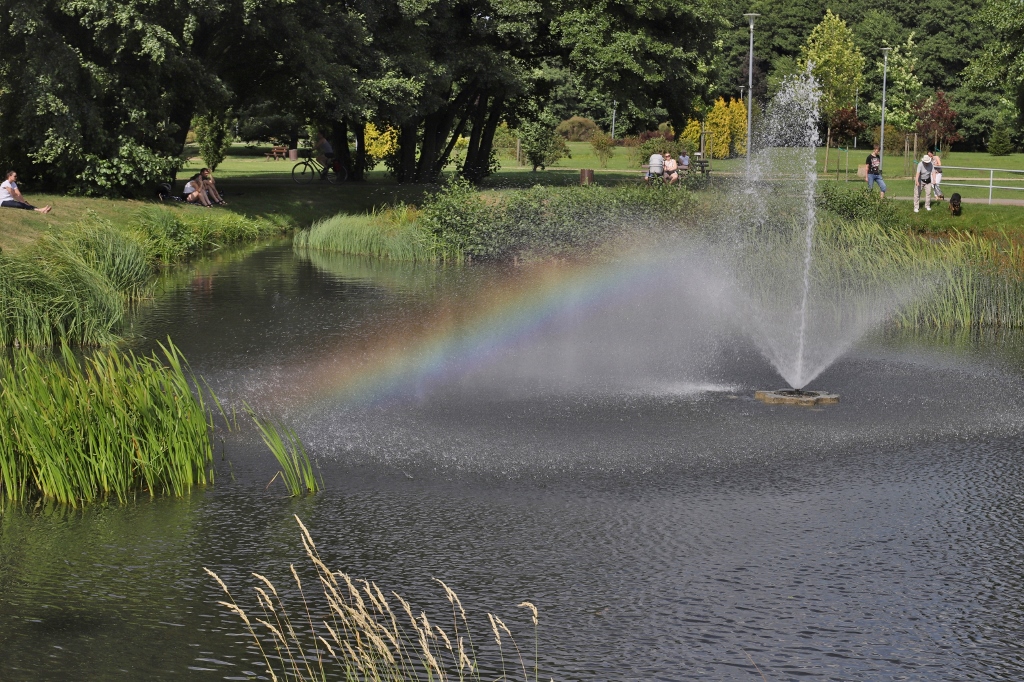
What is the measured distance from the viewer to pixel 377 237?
3156cm

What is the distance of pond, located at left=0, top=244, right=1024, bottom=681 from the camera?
25.4 ft

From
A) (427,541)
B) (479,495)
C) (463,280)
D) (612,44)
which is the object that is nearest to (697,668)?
(427,541)

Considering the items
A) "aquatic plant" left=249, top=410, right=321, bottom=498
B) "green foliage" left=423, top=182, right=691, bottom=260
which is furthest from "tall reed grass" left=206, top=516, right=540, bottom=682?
"green foliage" left=423, top=182, right=691, bottom=260

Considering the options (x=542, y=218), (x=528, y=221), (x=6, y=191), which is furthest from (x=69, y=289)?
(x=542, y=218)

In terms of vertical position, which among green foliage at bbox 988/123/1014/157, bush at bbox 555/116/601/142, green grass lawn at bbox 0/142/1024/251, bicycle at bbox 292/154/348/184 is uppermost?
bush at bbox 555/116/601/142

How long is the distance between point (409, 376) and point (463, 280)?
34.0ft

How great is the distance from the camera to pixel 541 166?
65688mm

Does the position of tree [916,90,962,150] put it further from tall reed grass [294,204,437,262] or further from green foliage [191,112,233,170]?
tall reed grass [294,204,437,262]

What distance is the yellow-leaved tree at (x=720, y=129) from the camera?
80.4m

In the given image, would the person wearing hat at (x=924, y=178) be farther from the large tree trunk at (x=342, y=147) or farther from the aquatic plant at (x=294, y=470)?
the aquatic plant at (x=294, y=470)

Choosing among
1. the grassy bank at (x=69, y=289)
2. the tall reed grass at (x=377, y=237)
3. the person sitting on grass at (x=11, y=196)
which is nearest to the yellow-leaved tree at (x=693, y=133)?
the tall reed grass at (x=377, y=237)

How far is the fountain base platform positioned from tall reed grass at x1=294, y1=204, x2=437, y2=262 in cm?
1617

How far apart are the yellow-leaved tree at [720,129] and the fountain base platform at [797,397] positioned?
6669 cm

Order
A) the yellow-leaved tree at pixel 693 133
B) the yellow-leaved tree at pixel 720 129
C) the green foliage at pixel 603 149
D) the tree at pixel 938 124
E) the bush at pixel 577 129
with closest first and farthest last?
the tree at pixel 938 124
the green foliage at pixel 603 149
the yellow-leaved tree at pixel 693 133
the yellow-leaved tree at pixel 720 129
the bush at pixel 577 129
